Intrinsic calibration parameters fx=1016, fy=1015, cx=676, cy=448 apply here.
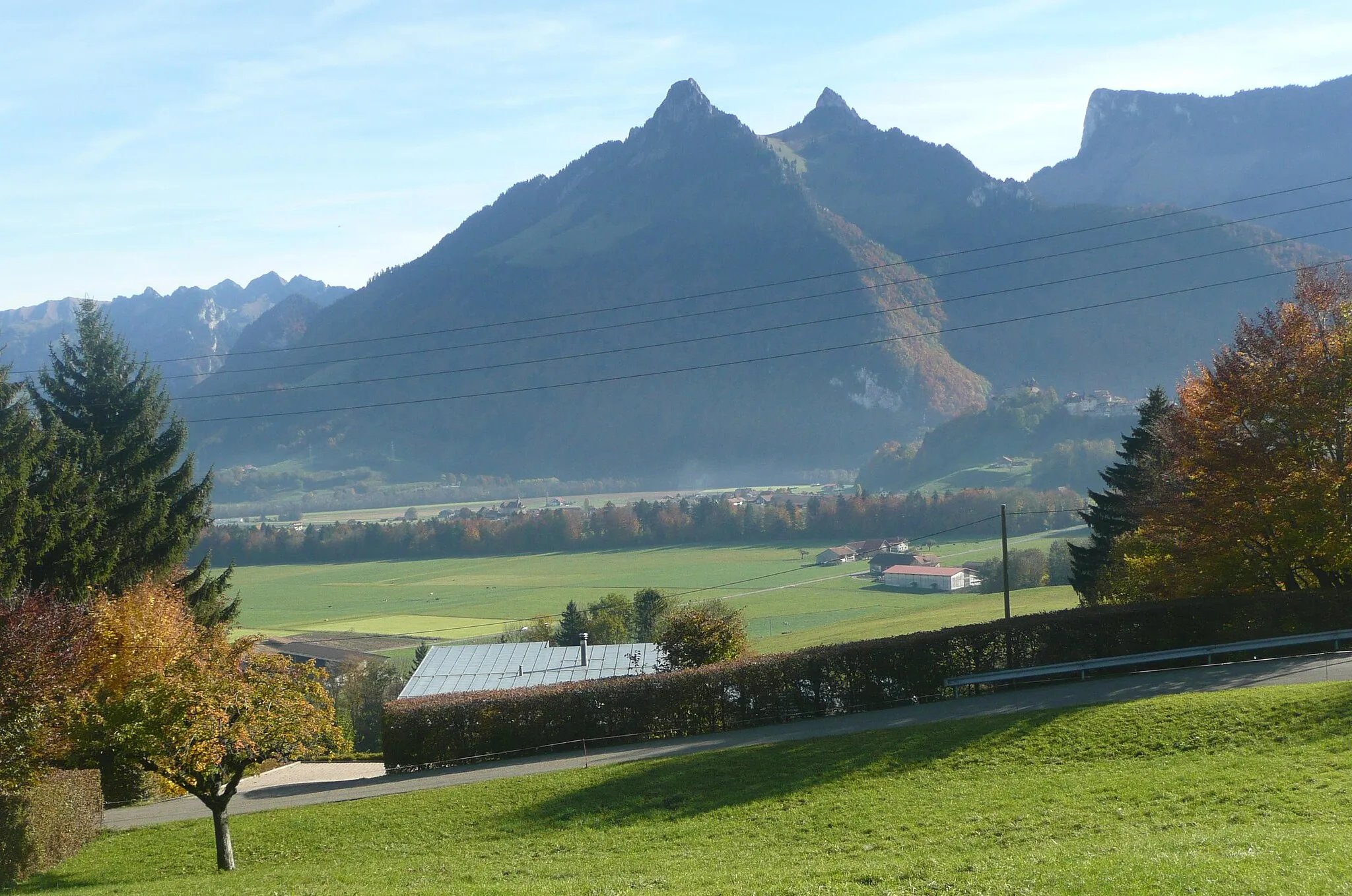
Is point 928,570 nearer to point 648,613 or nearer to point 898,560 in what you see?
point 898,560

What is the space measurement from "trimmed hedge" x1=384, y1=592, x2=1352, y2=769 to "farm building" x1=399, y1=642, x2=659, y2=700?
30.0 ft

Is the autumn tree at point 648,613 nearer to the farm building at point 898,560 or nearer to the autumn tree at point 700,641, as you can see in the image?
the farm building at point 898,560

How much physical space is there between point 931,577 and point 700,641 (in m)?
47.5

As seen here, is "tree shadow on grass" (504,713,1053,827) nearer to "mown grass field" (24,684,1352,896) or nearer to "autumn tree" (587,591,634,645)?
"mown grass field" (24,684,1352,896)

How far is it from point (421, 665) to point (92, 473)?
1455cm

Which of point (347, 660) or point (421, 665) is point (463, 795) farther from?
point (347, 660)

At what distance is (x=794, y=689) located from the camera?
84.8 feet

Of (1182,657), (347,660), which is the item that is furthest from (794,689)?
(347,660)

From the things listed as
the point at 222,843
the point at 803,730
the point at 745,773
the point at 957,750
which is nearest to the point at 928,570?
the point at 803,730

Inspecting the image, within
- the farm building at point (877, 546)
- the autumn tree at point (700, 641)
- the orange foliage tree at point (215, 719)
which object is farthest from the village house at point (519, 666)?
the farm building at point (877, 546)

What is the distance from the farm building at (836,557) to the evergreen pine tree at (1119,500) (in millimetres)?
50510

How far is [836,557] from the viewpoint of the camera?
93.9m

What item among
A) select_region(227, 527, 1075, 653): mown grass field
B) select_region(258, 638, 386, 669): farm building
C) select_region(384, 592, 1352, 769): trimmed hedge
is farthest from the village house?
select_region(258, 638, 386, 669): farm building

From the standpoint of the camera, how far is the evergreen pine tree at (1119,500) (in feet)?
121
